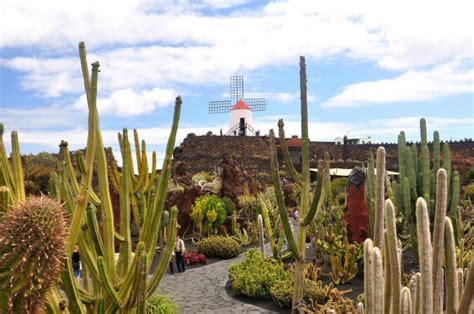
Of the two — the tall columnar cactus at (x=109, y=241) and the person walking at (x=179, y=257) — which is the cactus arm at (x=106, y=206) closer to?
the tall columnar cactus at (x=109, y=241)

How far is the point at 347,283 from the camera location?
357 inches

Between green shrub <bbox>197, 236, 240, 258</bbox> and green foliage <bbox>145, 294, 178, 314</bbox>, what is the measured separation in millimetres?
4980

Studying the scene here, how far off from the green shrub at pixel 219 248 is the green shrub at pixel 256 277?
9.03 ft

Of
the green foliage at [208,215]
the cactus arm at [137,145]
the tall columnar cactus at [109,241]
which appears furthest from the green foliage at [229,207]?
the tall columnar cactus at [109,241]

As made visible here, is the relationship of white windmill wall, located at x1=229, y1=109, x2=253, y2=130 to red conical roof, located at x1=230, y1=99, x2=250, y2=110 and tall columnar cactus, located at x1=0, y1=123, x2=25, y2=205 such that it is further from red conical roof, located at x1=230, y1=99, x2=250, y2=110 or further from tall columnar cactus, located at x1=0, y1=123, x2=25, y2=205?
tall columnar cactus, located at x1=0, y1=123, x2=25, y2=205

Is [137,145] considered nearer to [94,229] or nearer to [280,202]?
[280,202]

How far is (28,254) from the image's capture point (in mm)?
1765

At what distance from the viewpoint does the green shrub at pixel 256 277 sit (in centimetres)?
867

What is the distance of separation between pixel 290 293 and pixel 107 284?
18.0 ft

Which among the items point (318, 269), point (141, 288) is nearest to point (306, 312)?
point (318, 269)

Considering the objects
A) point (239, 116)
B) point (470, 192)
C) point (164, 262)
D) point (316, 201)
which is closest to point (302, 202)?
point (316, 201)

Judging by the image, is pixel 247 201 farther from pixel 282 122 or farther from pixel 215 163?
pixel 215 163

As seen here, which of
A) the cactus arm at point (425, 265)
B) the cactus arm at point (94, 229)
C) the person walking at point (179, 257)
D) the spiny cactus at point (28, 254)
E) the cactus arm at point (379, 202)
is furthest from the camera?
the person walking at point (179, 257)

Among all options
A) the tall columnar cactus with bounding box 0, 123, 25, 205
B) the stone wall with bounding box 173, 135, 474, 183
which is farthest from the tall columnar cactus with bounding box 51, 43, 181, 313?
the stone wall with bounding box 173, 135, 474, 183
